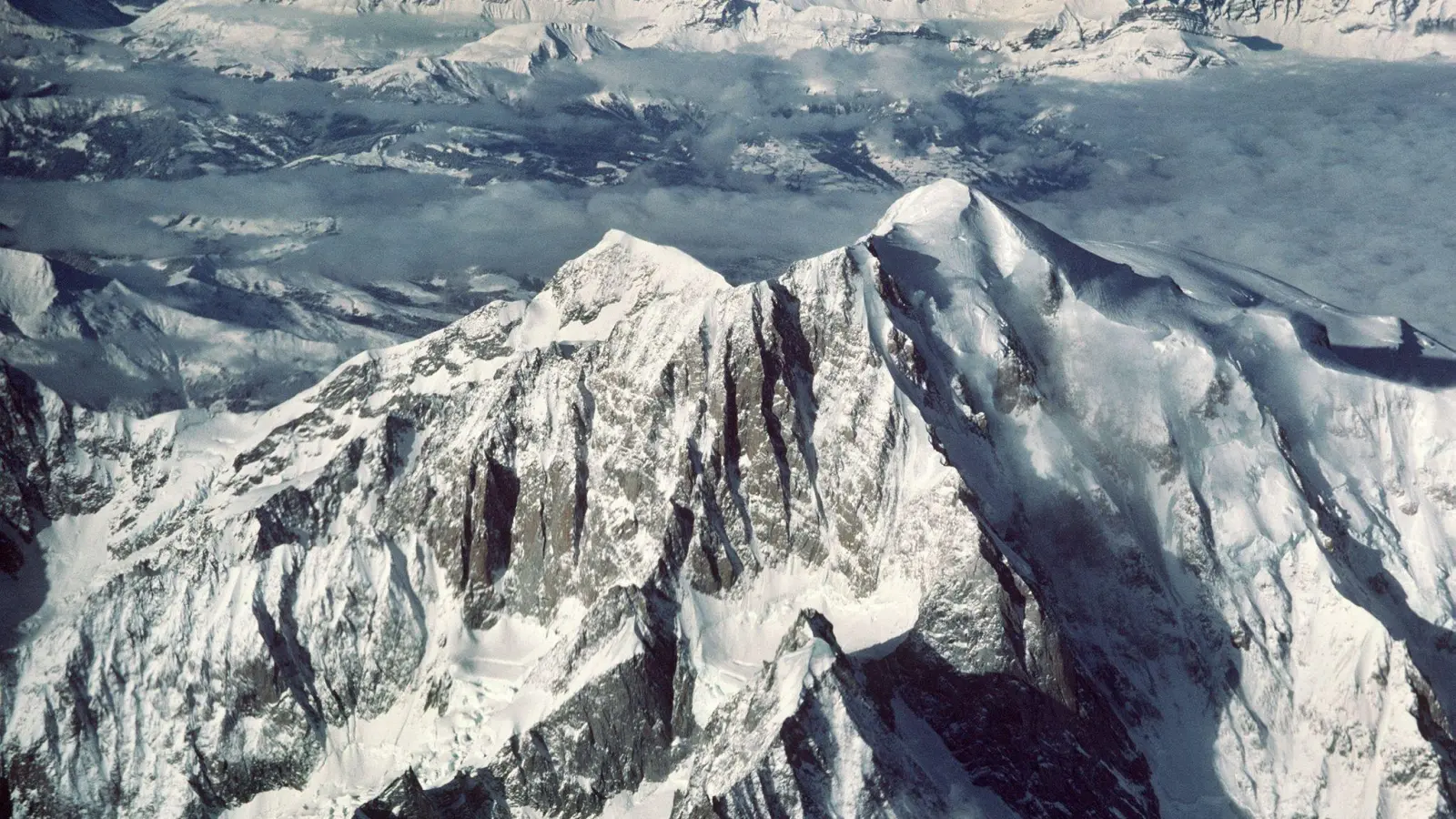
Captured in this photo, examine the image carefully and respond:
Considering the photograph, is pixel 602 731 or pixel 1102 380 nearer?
pixel 602 731

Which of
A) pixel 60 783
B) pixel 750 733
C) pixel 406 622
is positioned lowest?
pixel 60 783

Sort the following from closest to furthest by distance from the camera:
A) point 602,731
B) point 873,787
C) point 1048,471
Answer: point 873,787, point 602,731, point 1048,471

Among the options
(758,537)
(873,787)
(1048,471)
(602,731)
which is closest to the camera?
(873,787)

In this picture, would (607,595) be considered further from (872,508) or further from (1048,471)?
(1048,471)

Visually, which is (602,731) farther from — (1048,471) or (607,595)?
(1048,471)

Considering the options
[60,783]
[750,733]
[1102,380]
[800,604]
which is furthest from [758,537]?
[60,783]

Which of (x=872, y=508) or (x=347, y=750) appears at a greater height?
(x=872, y=508)
